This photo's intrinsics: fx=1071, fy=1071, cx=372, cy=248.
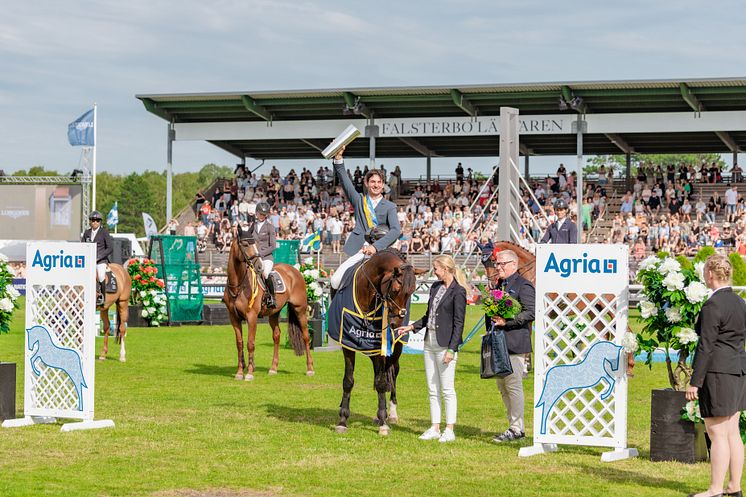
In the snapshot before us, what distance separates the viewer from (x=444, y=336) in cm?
977

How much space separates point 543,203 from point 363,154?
1050 centimetres

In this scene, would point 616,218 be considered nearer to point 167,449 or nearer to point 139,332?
point 139,332

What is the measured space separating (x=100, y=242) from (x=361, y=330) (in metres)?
8.13

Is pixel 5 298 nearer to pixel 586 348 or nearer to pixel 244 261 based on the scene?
pixel 244 261

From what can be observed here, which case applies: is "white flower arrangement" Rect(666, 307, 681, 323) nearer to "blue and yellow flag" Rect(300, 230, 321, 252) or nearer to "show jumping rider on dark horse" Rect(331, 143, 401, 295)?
"show jumping rider on dark horse" Rect(331, 143, 401, 295)

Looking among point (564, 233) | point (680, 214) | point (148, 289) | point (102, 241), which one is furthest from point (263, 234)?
point (680, 214)

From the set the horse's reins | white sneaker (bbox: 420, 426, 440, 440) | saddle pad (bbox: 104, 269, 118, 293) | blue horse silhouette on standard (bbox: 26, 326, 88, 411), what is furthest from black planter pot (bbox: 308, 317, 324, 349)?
white sneaker (bbox: 420, 426, 440, 440)

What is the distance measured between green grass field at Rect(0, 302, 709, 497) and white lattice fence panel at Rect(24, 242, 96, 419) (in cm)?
35

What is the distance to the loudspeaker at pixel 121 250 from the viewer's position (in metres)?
36.0

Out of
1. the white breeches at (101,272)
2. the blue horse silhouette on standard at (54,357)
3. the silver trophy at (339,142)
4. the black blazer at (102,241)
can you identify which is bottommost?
the blue horse silhouette on standard at (54,357)

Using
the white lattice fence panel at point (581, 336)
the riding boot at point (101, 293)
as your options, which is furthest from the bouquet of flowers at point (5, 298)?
the riding boot at point (101, 293)

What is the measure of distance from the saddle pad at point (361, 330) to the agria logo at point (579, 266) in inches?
67.7

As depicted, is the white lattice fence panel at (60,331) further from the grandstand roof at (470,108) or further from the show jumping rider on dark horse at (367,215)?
the grandstand roof at (470,108)

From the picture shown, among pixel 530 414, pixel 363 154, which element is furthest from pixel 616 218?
pixel 530 414
